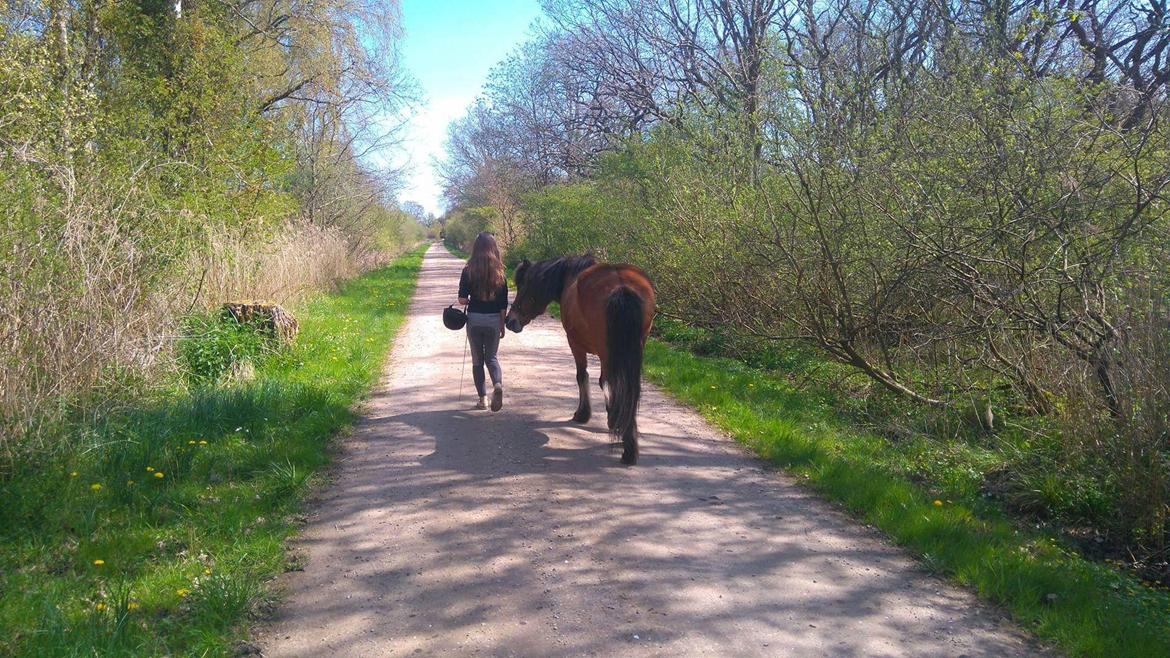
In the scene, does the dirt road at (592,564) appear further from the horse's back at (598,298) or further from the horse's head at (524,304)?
the horse's head at (524,304)

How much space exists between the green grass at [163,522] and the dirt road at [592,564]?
0.98 feet

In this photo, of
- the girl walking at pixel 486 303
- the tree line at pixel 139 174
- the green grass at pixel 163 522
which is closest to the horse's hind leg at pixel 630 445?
the girl walking at pixel 486 303

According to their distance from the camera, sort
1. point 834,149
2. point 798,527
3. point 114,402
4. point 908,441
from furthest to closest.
→ point 834,149
point 908,441
point 114,402
point 798,527

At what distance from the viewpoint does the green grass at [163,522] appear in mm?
3590

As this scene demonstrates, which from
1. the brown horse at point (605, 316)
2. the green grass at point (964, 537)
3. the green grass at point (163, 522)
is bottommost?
the green grass at point (163, 522)

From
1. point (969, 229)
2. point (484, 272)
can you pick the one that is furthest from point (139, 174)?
point (969, 229)

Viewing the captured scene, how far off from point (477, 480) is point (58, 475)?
2.76 m

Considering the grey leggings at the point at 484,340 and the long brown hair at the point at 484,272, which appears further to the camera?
the grey leggings at the point at 484,340

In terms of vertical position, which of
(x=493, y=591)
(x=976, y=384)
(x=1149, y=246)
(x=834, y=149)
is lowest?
(x=493, y=591)

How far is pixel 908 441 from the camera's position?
7262mm

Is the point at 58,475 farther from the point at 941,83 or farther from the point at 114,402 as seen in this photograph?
the point at 941,83

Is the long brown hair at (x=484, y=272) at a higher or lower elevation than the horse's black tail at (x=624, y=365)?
higher

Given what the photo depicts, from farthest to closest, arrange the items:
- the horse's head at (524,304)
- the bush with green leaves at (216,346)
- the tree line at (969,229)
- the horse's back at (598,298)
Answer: the bush with green leaves at (216,346)
the horse's head at (524,304)
the horse's back at (598,298)
the tree line at (969,229)

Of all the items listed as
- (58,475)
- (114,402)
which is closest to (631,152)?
(114,402)
